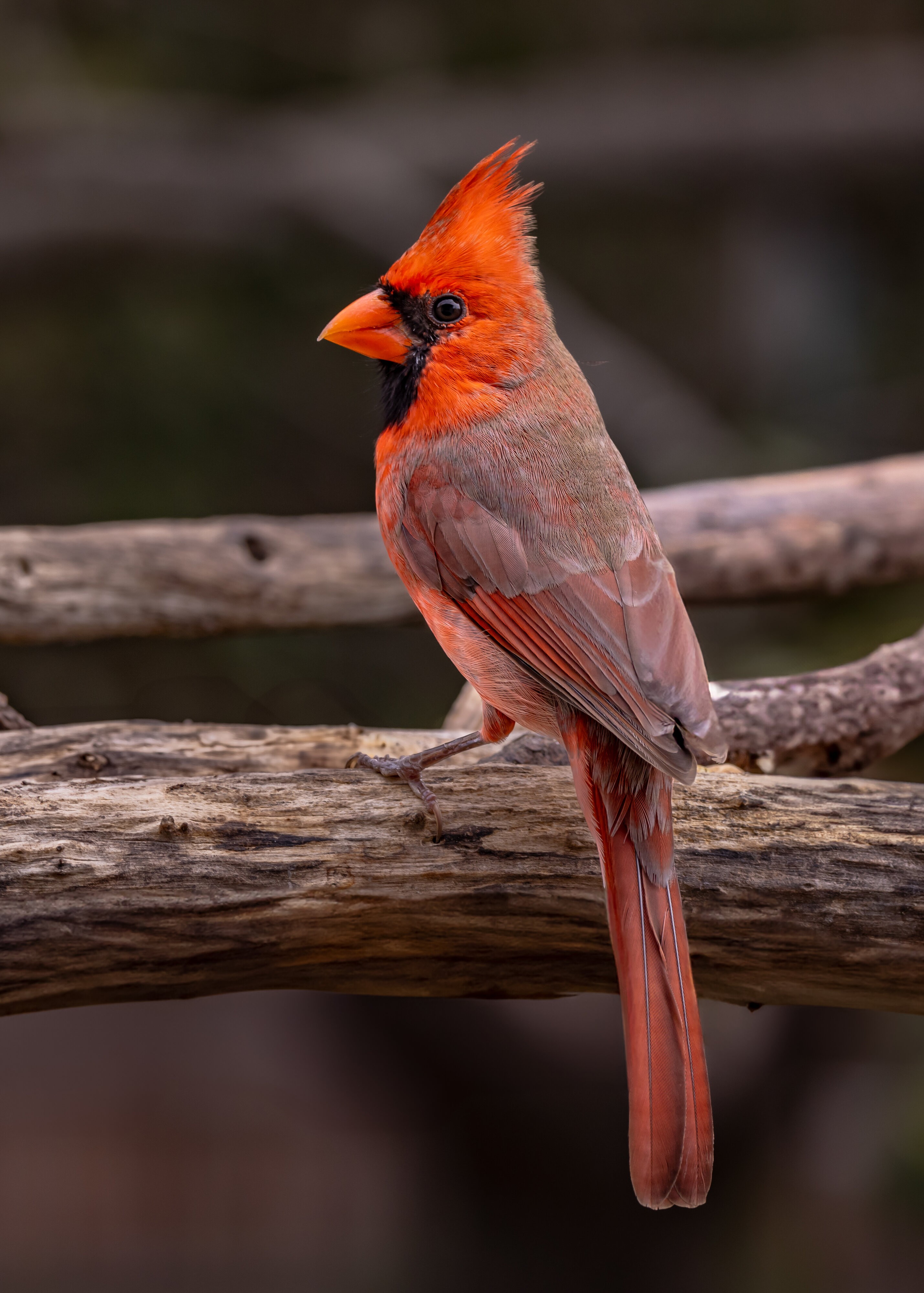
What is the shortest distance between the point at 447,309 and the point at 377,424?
9.6 inches

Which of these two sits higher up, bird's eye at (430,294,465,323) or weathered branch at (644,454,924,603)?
weathered branch at (644,454,924,603)

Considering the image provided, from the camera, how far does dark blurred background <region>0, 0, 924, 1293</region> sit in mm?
3838

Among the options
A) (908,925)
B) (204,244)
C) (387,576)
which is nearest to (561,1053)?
(387,576)

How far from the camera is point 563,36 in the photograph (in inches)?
247

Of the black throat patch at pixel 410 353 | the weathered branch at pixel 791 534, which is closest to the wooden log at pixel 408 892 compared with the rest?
the black throat patch at pixel 410 353

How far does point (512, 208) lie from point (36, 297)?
390 centimetres

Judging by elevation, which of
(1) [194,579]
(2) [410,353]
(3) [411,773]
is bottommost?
(3) [411,773]

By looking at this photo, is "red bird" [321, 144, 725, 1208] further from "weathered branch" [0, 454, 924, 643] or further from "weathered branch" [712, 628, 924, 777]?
"weathered branch" [0, 454, 924, 643]

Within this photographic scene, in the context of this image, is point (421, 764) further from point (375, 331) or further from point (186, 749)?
point (375, 331)

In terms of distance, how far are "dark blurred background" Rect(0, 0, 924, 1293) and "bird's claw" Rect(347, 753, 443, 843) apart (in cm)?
68

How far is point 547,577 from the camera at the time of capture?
5.66 ft

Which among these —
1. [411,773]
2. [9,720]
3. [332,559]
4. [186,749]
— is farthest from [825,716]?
[9,720]

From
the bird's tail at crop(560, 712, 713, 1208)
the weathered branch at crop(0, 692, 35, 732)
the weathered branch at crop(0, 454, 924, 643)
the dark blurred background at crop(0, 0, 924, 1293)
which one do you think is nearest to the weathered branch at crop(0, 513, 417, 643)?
the weathered branch at crop(0, 454, 924, 643)

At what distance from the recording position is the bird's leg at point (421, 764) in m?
1.69
